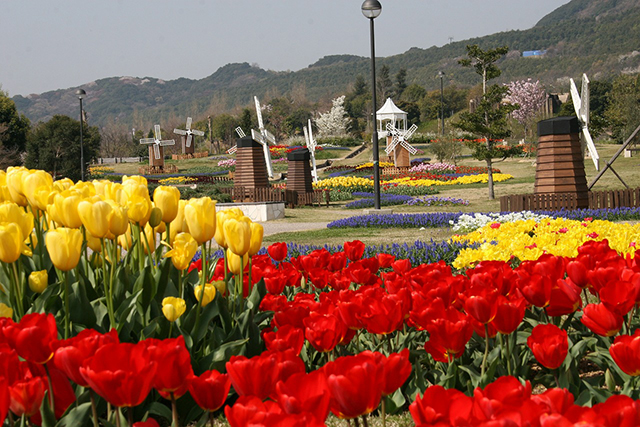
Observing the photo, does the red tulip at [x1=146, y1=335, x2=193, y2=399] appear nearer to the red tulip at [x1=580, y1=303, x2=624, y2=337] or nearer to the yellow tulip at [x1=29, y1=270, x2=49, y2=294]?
the yellow tulip at [x1=29, y1=270, x2=49, y2=294]

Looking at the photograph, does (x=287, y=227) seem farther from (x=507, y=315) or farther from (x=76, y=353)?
(x=76, y=353)

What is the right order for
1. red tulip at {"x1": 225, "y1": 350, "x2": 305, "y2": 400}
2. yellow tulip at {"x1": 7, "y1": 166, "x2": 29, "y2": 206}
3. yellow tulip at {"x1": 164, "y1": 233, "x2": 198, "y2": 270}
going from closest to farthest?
red tulip at {"x1": 225, "y1": 350, "x2": 305, "y2": 400}, yellow tulip at {"x1": 164, "y1": 233, "x2": 198, "y2": 270}, yellow tulip at {"x1": 7, "y1": 166, "x2": 29, "y2": 206}

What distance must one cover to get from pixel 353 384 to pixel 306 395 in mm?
114

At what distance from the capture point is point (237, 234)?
238cm

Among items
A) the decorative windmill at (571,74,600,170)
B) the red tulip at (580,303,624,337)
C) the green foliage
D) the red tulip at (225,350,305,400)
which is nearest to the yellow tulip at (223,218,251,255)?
the red tulip at (225,350,305,400)

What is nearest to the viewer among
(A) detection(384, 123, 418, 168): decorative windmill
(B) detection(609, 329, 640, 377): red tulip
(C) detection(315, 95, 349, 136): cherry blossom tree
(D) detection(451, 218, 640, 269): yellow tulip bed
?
(B) detection(609, 329, 640, 377): red tulip

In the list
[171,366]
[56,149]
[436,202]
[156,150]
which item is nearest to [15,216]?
[171,366]

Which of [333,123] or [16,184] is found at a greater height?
[333,123]

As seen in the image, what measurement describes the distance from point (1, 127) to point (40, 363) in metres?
40.0

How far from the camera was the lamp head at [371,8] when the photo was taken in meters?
15.4

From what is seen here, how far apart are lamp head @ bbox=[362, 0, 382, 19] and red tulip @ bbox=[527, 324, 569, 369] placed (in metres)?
14.4

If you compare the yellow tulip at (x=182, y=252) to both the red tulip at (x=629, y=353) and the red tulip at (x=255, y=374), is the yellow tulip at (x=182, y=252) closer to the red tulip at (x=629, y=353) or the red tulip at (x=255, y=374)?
the red tulip at (x=255, y=374)

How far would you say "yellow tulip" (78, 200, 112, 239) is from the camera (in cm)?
218

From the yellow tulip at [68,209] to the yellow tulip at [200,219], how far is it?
416 millimetres
